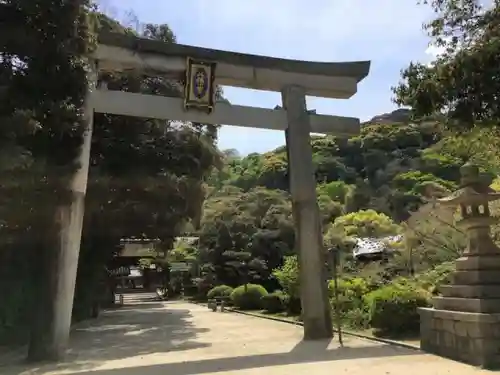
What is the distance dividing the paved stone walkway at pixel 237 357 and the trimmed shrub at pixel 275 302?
5938 millimetres

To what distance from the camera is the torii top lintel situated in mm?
10031

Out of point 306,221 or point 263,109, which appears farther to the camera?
point 263,109

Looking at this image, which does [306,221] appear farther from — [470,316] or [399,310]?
[470,316]

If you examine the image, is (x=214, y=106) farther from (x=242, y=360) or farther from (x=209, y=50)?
(x=242, y=360)

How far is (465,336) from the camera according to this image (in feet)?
23.1

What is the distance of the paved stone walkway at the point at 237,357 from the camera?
23.3 ft

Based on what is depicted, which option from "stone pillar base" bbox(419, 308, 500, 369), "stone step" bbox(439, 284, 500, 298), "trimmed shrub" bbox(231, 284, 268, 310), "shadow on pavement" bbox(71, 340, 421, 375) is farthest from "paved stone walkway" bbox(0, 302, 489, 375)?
"trimmed shrub" bbox(231, 284, 268, 310)

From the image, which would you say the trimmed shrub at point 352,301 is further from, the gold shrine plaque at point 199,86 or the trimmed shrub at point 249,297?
the trimmed shrub at point 249,297

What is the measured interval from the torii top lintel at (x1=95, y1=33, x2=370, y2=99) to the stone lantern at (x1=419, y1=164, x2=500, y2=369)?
421 centimetres

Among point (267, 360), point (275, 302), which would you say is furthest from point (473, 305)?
point (275, 302)

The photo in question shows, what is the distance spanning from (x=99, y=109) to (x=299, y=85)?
4205 millimetres

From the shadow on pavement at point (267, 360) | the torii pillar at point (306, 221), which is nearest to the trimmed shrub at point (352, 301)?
the torii pillar at point (306, 221)

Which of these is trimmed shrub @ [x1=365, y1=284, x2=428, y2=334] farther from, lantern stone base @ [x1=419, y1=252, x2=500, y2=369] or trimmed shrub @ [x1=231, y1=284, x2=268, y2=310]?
trimmed shrub @ [x1=231, y1=284, x2=268, y2=310]

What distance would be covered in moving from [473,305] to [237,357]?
3.73 meters
